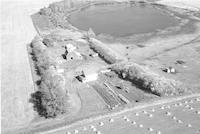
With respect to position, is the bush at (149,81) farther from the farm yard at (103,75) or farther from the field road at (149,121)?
the field road at (149,121)

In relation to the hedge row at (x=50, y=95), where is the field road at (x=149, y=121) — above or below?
below

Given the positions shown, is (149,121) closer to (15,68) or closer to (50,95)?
(50,95)

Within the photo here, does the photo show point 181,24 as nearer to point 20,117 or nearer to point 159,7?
point 159,7

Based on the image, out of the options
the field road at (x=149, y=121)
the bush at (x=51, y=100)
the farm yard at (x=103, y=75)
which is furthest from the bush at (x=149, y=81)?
the bush at (x=51, y=100)

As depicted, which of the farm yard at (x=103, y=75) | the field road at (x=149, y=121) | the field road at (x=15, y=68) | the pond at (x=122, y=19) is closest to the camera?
the field road at (x=149, y=121)

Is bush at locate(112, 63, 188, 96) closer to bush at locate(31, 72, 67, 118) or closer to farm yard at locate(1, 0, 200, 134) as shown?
farm yard at locate(1, 0, 200, 134)

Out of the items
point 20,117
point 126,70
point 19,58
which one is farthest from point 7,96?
point 126,70

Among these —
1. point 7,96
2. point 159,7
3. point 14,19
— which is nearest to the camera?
point 7,96

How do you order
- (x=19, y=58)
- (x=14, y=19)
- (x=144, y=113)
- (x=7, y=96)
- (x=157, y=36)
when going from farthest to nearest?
1. (x=14, y=19)
2. (x=157, y=36)
3. (x=19, y=58)
4. (x=7, y=96)
5. (x=144, y=113)
